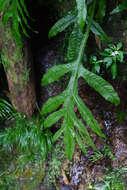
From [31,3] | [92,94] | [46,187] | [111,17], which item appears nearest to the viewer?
[111,17]

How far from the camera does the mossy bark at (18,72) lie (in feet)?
6.01

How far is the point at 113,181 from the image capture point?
5.93 ft

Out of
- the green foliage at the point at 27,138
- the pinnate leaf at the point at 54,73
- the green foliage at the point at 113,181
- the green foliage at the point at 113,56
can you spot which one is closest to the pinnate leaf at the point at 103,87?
the pinnate leaf at the point at 54,73

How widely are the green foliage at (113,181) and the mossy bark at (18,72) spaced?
45.2 inches

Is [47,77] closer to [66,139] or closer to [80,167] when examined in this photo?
[66,139]

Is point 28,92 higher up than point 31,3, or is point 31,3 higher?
point 31,3

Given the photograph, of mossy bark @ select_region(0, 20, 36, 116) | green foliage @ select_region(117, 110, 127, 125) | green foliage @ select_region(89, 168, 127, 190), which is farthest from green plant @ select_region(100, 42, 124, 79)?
green foliage @ select_region(89, 168, 127, 190)

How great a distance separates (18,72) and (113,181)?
1.46 m

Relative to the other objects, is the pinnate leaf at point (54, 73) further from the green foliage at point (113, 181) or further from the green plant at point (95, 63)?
the green foliage at point (113, 181)

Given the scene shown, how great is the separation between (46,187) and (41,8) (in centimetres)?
211

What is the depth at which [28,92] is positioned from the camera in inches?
86.4

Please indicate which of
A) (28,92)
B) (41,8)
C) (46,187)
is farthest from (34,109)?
(41,8)

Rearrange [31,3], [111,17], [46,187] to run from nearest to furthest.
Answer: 1. [111,17]
2. [31,3]
3. [46,187]

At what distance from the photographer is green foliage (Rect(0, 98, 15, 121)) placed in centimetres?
237
